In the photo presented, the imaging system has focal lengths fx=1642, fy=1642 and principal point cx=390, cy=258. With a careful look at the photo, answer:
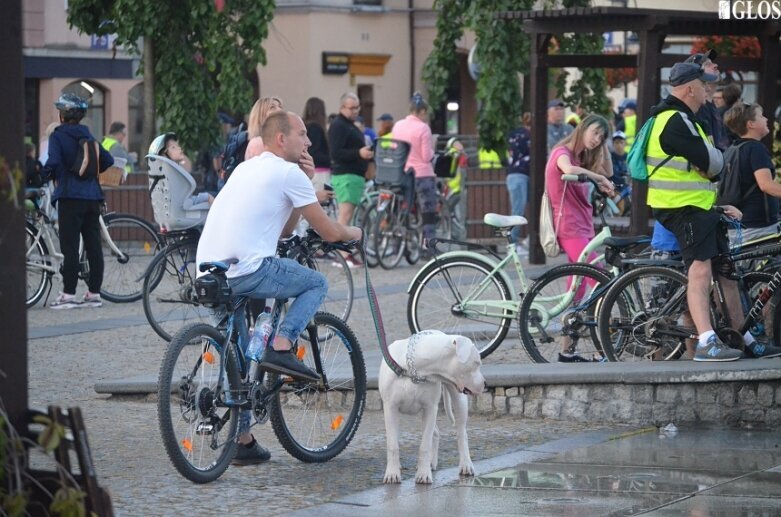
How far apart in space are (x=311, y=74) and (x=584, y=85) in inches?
752

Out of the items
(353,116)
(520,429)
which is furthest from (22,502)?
(353,116)

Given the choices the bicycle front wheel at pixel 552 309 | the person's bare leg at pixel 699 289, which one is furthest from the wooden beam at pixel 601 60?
the person's bare leg at pixel 699 289

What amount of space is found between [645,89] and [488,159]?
7859 mm

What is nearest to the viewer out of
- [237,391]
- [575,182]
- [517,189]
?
[237,391]

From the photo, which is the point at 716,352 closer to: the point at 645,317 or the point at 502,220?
the point at 645,317

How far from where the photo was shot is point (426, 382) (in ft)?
23.4

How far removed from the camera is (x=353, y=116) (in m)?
19.1

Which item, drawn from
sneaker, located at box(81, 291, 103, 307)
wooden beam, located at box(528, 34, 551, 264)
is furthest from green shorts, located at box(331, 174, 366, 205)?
sneaker, located at box(81, 291, 103, 307)

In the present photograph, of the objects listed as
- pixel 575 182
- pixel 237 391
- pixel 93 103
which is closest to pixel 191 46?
pixel 93 103

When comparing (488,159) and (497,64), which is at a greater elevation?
(497,64)

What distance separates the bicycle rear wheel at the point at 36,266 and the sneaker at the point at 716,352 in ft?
24.5

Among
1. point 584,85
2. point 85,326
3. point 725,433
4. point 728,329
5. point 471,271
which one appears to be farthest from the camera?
point 584,85

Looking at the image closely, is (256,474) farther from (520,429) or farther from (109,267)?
(109,267)

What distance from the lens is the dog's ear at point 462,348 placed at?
706 centimetres
